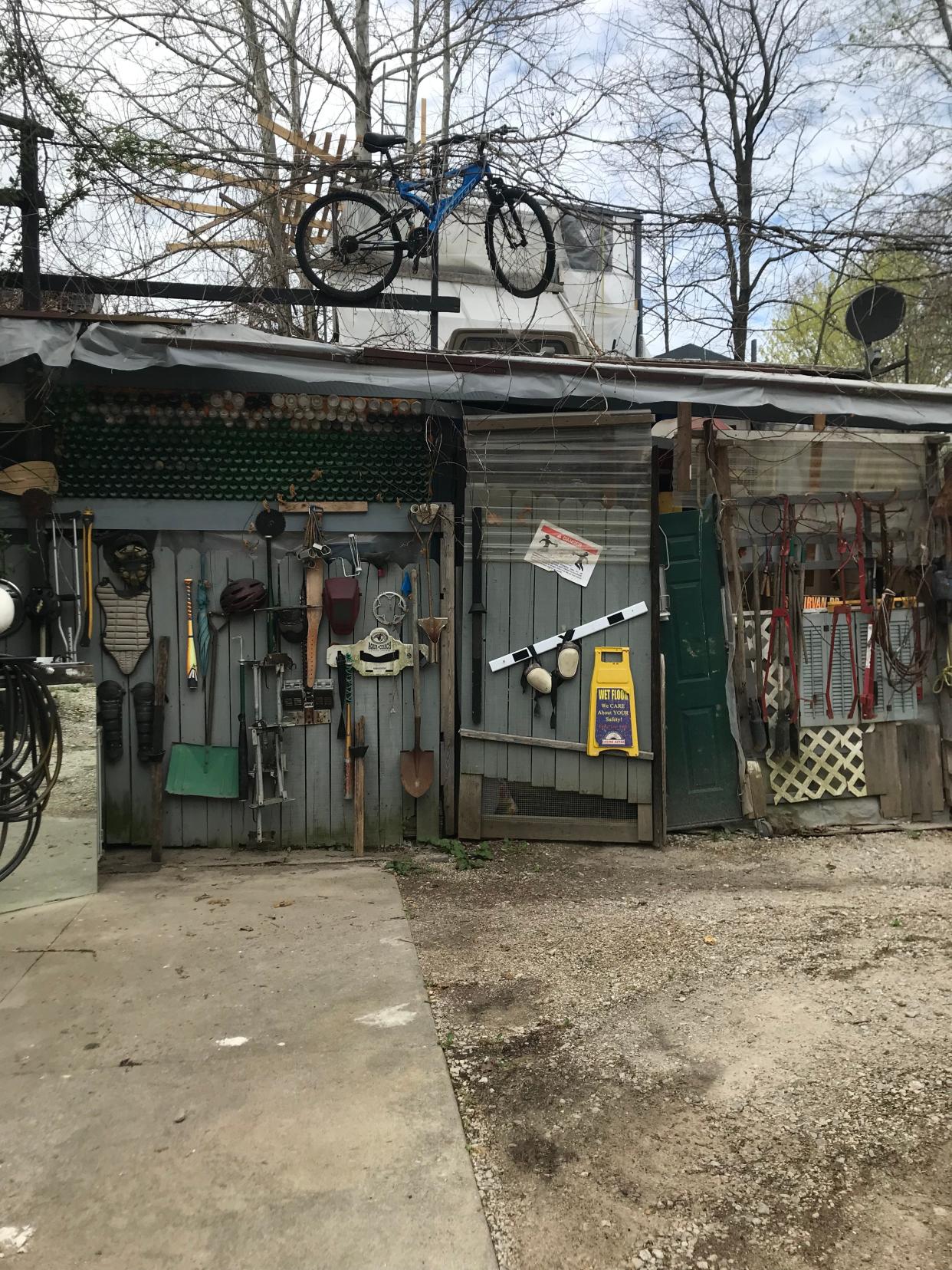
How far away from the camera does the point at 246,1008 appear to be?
154 inches

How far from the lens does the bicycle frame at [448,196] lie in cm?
713

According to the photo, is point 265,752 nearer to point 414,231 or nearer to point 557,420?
point 557,420

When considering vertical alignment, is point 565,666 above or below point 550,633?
below

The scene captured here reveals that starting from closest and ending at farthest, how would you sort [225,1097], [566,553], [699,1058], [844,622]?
[225,1097] → [699,1058] → [566,553] → [844,622]

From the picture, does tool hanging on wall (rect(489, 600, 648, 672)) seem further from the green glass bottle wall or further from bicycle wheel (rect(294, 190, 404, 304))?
bicycle wheel (rect(294, 190, 404, 304))

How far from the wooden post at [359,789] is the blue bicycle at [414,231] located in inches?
128

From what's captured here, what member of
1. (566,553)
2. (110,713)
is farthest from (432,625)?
(110,713)

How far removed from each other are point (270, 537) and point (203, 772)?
1.59 metres

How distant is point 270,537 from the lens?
610cm

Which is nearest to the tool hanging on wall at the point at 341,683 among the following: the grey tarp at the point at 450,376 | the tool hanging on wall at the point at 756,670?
the grey tarp at the point at 450,376

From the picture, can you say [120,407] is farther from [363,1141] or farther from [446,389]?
[363,1141]

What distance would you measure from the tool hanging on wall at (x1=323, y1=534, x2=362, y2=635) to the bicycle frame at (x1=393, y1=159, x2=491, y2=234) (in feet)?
9.38

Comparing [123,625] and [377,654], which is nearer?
[123,625]

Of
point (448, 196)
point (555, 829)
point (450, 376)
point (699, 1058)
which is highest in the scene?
point (448, 196)
